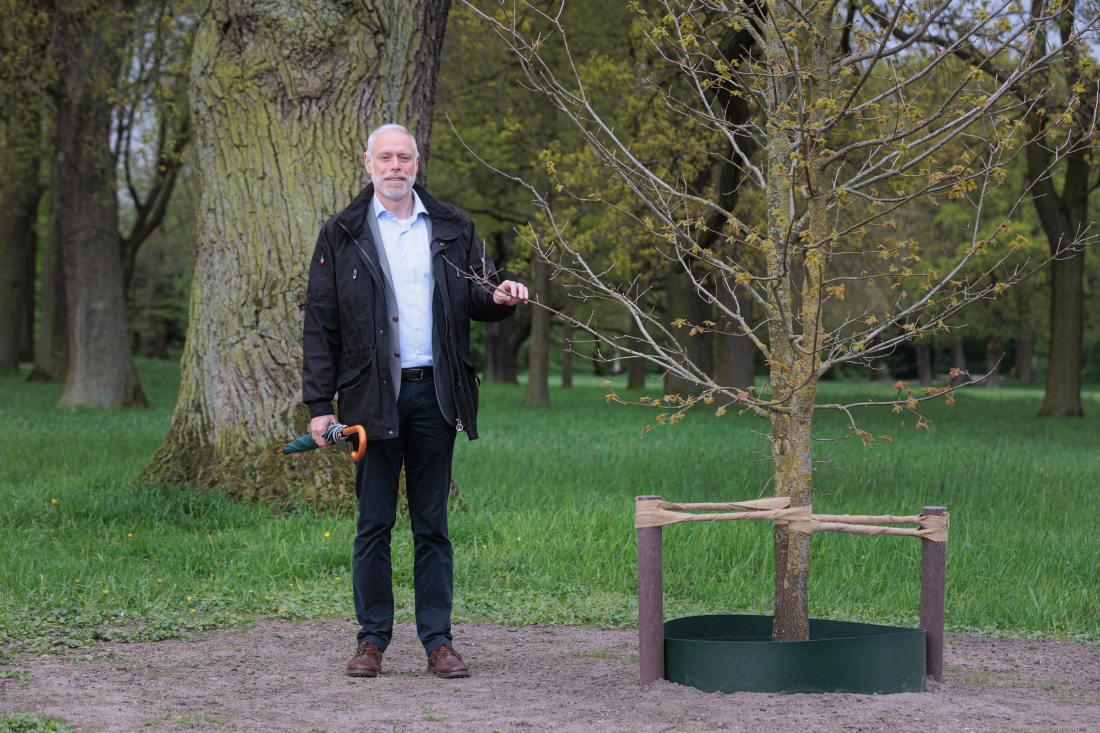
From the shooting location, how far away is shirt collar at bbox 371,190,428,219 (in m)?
3.96

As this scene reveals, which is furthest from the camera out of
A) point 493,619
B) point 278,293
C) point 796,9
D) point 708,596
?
point 278,293

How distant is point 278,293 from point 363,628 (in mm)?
3279

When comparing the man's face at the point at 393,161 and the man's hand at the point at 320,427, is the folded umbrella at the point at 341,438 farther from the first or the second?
the man's face at the point at 393,161

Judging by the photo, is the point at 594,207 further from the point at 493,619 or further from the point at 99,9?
the point at 493,619

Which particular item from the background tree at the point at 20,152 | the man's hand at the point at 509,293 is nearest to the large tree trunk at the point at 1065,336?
the man's hand at the point at 509,293

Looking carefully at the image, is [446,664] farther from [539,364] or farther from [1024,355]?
[1024,355]

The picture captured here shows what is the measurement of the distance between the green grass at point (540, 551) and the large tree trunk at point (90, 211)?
6286 millimetres

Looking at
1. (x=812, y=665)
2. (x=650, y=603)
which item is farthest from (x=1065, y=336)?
(x=650, y=603)

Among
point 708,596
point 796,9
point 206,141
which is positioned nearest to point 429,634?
point 708,596

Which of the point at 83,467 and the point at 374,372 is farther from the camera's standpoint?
the point at 83,467

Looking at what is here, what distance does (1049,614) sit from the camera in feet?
16.9

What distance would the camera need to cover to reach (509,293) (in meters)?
3.75

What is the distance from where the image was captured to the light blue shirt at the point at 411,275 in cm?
384

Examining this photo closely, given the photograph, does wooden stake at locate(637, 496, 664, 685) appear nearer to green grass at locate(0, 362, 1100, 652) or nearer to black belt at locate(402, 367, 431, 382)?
black belt at locate(402, 367, 431, 382)
